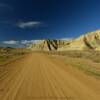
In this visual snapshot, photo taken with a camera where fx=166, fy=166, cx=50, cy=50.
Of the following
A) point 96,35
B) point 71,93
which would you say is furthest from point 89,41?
point 71,93

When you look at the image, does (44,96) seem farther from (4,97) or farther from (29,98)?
(4,97)

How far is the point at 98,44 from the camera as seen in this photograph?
420 feet

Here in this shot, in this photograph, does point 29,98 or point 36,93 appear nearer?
point 29,98

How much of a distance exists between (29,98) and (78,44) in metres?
134

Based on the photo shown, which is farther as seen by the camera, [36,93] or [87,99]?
[36,93]

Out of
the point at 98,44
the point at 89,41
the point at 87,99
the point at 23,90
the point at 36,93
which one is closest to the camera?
the point at 87,99

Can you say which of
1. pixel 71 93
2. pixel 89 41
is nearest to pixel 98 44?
pixel 89 41

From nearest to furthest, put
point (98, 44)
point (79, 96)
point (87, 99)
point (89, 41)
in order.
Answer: point (87, 99), point (79, 96), point (98, 44), point (89, 41)

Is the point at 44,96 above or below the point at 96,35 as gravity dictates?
below

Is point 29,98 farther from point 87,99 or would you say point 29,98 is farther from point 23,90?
point 87,99

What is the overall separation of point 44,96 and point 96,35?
135 meters

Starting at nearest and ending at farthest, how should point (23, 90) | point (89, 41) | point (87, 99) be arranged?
point (87, 99) < point (23, 90) < point (89, 41)

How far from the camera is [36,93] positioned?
761 centimetres

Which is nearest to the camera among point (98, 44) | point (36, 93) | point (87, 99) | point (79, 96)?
point (87, 99)
